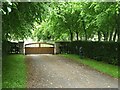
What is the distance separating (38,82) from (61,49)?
22349 millimetres

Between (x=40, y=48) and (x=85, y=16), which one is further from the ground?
→ (x=85, y=16)

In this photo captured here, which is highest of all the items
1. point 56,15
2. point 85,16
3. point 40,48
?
point 85,16

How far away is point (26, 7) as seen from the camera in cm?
1088

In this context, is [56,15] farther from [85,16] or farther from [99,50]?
[99,50]

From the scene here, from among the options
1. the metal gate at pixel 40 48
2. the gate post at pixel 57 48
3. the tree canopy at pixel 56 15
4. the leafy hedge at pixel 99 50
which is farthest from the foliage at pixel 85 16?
the metal gate at pixel 40 48

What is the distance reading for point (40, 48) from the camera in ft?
116

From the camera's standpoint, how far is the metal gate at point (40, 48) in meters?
34.8

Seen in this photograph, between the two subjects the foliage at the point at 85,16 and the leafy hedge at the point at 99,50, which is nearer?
the foliage at the point at 85,16

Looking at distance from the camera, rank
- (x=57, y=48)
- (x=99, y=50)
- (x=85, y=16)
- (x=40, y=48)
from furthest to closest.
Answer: (x=40, y=48) < (x=57, y=48) < (x=99, y=50) < (x=85, y=16)

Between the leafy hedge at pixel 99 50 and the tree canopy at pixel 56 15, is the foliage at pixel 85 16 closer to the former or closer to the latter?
the tree canopy at pixel 56 15

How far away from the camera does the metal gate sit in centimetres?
3481

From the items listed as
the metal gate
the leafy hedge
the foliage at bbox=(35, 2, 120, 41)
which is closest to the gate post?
the metal gate

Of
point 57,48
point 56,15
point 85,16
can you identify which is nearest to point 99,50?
point 85,16

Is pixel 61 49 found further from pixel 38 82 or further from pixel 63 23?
pixel 38 82
